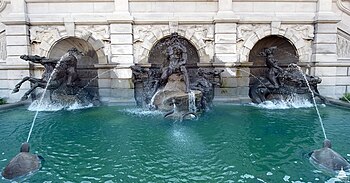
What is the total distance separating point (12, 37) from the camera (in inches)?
399

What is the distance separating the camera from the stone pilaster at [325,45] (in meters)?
10.4

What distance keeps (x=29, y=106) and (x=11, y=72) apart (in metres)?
1.98

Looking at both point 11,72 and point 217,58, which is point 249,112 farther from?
point 11,72

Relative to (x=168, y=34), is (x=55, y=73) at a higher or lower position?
lower

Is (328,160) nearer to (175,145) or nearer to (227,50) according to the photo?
(175,145)

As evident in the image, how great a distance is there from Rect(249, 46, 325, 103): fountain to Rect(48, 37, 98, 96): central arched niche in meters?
7.03

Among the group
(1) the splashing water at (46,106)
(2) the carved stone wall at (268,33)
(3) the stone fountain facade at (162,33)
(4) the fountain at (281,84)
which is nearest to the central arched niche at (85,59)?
(3) the stone fountain facade at (162,33)

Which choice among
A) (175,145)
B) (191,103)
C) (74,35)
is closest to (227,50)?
(191,103)

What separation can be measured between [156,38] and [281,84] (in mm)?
5390

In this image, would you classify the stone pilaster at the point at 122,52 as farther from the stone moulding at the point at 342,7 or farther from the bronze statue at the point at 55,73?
the stone moulding at the point at 342,7

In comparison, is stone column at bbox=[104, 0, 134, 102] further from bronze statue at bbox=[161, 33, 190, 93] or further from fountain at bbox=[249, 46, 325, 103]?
fountain at bbox=[249, 46, 325, 103]

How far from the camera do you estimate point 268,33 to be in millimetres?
10523

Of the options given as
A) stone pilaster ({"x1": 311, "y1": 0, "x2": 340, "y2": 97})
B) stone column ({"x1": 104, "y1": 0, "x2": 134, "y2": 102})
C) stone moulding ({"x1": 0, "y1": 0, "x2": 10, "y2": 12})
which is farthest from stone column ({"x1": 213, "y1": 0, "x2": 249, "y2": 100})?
stone moulding ({"x1": 0, "y1": 0, "x2": 10, "y2": 12})

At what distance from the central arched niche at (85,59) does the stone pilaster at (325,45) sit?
963 centimetres
